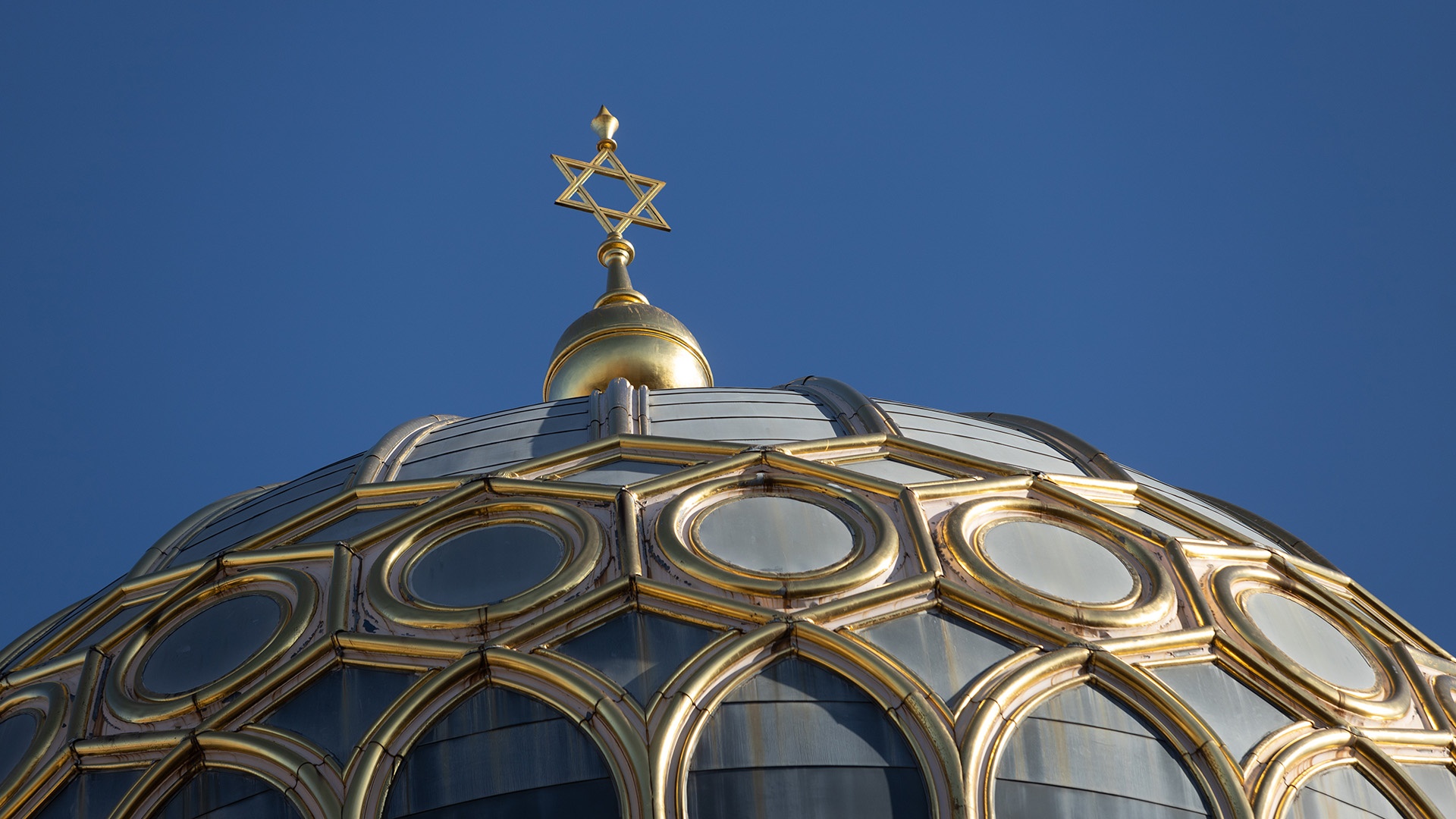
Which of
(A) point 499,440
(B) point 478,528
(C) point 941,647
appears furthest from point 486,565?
(C) point 941,647

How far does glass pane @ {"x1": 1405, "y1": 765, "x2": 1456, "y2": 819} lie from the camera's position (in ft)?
56.9

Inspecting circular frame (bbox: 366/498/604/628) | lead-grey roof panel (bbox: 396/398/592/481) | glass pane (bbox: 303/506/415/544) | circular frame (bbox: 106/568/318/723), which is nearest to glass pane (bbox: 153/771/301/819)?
circular frame (bbox: 106/568/318/723)

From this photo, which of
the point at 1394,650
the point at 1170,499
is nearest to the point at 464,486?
the point at 1170,499

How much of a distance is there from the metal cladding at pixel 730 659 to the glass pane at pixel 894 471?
1.9 inches

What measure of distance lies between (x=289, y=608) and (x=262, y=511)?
285 cm

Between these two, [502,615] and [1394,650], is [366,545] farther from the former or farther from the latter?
[1394,650]

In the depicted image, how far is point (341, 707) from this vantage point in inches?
647

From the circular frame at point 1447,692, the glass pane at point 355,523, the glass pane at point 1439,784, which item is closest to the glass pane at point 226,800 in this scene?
the glass pane at point 355,523

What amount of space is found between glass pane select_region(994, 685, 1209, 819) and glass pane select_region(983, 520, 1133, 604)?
1.11m

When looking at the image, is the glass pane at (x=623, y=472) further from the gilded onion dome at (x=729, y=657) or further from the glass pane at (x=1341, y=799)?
the glass pane at (x=1341, y=799)

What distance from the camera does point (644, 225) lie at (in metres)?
28.5

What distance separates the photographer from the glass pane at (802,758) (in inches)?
Answer: 610

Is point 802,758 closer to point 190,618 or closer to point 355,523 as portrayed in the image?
point 355,523

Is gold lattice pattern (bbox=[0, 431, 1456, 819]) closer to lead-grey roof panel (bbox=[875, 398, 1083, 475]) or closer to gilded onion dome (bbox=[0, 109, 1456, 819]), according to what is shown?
gilded onion dome (bbox=[0, 109, 1456, 819])
